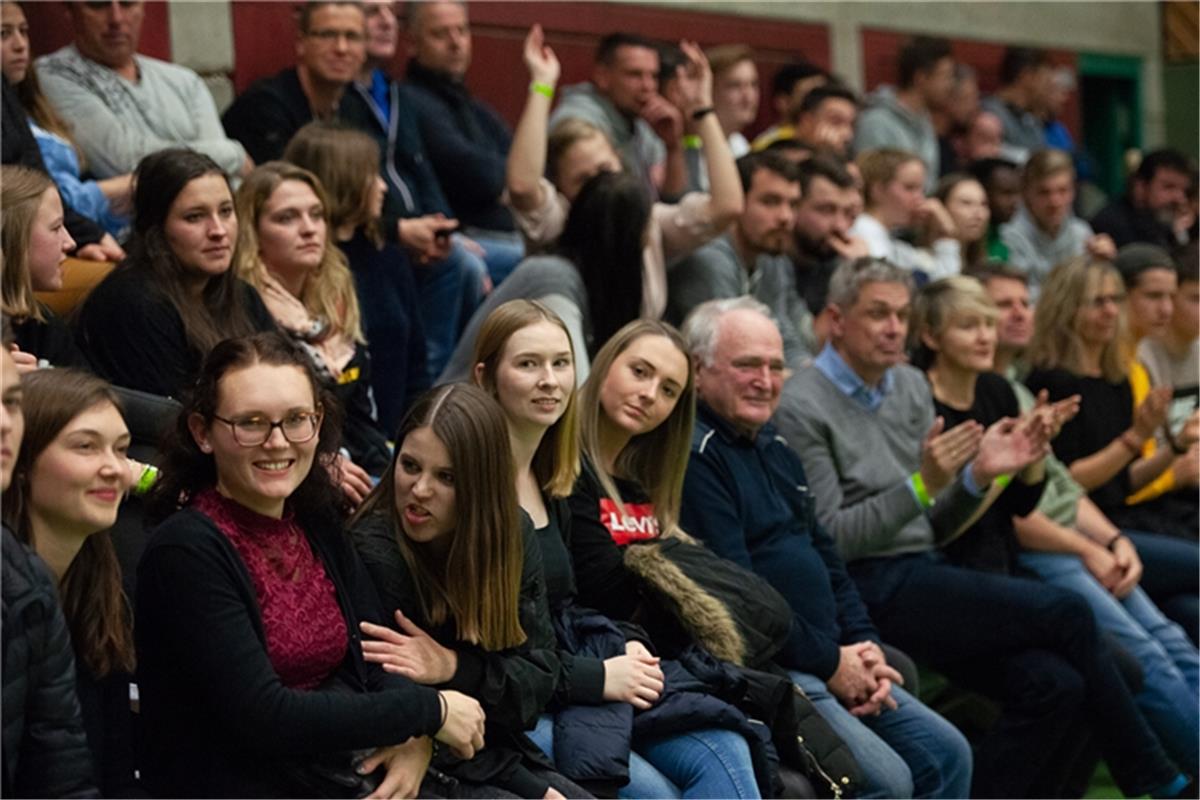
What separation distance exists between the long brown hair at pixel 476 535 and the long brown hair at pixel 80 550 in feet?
2.21

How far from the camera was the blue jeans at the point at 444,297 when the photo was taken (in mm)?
5793

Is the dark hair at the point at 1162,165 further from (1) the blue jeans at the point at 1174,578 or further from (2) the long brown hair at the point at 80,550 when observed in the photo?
(2) the long brown hair at the point at 80,550

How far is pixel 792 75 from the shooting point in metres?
8.92

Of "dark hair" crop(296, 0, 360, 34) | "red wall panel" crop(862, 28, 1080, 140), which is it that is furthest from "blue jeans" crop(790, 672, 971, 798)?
"red wall panel" crop(862, 28, 1080, 140)

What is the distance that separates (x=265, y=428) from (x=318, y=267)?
148 cm

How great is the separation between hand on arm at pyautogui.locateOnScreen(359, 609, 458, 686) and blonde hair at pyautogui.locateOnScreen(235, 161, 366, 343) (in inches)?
49.9

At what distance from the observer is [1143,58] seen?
12625mm

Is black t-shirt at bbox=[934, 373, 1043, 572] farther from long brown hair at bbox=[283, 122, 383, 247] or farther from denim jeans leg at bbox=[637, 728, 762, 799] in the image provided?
long brown hair at bbox=[283, 122, 383, 247]

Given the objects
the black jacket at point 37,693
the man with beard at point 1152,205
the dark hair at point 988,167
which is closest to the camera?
the black jacket at point 37,693

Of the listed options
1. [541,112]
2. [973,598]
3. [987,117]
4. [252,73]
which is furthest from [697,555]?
[987,117]

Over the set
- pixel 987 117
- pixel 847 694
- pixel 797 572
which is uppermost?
pixel 987 117

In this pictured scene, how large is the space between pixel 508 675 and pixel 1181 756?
280cm

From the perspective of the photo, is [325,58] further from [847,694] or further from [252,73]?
[847,694]

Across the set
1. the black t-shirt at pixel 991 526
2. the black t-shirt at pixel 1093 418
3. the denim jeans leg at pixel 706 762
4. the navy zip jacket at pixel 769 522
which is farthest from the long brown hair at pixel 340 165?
the black t-shirt at pixel 1093 418
